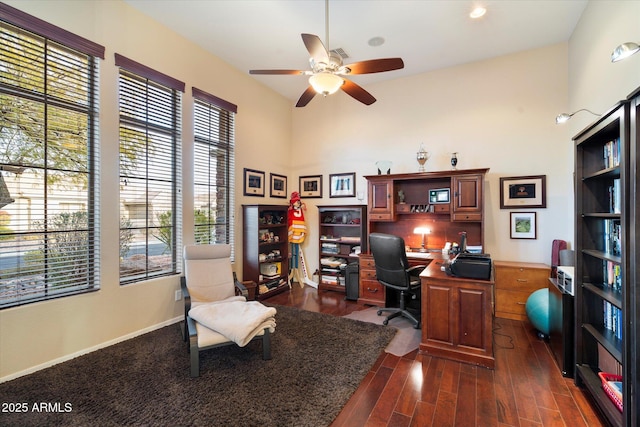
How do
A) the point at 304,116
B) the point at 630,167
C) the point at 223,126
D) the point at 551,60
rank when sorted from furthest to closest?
1. the point at 304,116
2. the point at 223,126
3. the point at 551,60
4. the point at 630,167

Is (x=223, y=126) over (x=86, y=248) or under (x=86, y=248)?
over

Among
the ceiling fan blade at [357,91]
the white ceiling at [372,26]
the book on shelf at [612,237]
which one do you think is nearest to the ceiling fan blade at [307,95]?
the ceiling fan blade at [357,91]

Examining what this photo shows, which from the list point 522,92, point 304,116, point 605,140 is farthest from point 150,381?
point 522,92

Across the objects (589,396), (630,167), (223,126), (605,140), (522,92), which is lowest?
(589,396)

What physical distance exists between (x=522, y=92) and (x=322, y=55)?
3288mm

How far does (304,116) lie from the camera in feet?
18.8

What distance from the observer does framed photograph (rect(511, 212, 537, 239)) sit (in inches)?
155

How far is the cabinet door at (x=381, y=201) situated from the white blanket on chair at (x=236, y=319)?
8.00ft

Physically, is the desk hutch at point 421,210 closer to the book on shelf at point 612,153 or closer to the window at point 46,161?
the book on shelf at point 612,153

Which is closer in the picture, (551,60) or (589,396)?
(589,396)

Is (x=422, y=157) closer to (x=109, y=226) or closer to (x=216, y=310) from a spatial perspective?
(x=216, y=310)

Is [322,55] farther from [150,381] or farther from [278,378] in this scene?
[150,381]

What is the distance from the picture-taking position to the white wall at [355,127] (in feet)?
8.45

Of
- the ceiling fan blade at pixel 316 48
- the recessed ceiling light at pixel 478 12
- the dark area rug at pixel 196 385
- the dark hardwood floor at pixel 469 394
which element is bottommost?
the dark hardwood floor at pixel 469 394
